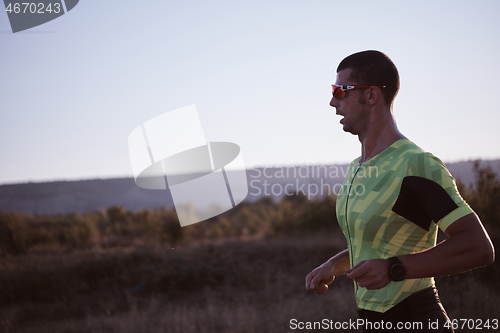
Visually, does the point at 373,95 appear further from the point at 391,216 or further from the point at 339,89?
the point at 391,216

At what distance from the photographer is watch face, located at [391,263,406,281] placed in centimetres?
187

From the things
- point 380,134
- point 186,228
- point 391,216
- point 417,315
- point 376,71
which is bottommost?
point 186,228

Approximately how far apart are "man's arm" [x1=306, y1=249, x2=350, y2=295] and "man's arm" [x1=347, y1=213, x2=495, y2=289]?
694 mm

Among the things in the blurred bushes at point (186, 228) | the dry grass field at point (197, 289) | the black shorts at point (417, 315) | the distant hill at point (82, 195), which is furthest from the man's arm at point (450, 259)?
the distant hill at point (82, 195)

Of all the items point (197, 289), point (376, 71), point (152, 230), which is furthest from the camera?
point (152, 230)

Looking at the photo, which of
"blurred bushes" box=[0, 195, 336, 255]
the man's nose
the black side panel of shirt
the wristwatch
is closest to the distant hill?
"blurred bushes" box=[0, 195, 336, 255]

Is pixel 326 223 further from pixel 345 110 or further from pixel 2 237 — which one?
pixel 345 110

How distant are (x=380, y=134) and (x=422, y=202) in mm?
565

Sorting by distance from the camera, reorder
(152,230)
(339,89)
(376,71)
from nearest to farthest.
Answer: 1. (376,71)
2. (339,89)
3. (152,230)

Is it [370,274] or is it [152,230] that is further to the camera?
[152,230]

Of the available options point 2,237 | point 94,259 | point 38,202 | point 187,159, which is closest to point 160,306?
point 94,259

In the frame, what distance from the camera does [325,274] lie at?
8.50 ft

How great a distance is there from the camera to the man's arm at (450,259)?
70.6 inches

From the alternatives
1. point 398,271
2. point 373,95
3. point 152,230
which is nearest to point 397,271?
point 398,271
